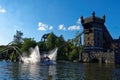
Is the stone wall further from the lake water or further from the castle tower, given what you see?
the lake water

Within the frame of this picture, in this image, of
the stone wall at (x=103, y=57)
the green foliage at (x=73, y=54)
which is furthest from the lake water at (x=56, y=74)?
the green foliage at (x=73, y=54)

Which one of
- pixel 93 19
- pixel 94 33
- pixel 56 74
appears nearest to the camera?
pixel 56 74

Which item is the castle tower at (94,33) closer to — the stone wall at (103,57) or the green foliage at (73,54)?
the stone wall at (103,57)

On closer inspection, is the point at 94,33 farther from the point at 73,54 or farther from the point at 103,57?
the point at 103,57

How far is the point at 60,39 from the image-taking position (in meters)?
163

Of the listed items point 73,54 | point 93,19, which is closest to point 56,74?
point 73,54

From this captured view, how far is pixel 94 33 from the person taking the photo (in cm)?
15175

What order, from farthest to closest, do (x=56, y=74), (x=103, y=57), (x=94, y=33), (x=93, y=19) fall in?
(x=94, y=33)
(x=93, y=19)
(x=103, y=57)
(x=56, y=74)

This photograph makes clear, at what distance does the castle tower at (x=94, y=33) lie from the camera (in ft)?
495

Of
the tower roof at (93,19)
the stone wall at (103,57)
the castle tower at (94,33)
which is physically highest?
the tower roof at (93,19)

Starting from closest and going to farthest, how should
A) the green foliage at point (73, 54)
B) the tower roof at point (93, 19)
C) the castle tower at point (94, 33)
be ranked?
the tower roof at point (93, 19), the castle tower at point (94, 33), the green foliage at point (73, 54)

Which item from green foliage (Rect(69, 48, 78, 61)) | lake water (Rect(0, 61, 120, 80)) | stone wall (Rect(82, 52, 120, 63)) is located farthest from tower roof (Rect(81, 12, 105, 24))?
lake water (Rect(0, 61, 120, 80))

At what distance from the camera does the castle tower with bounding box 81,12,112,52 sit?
5946 inches

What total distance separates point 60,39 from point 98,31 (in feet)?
77.5
